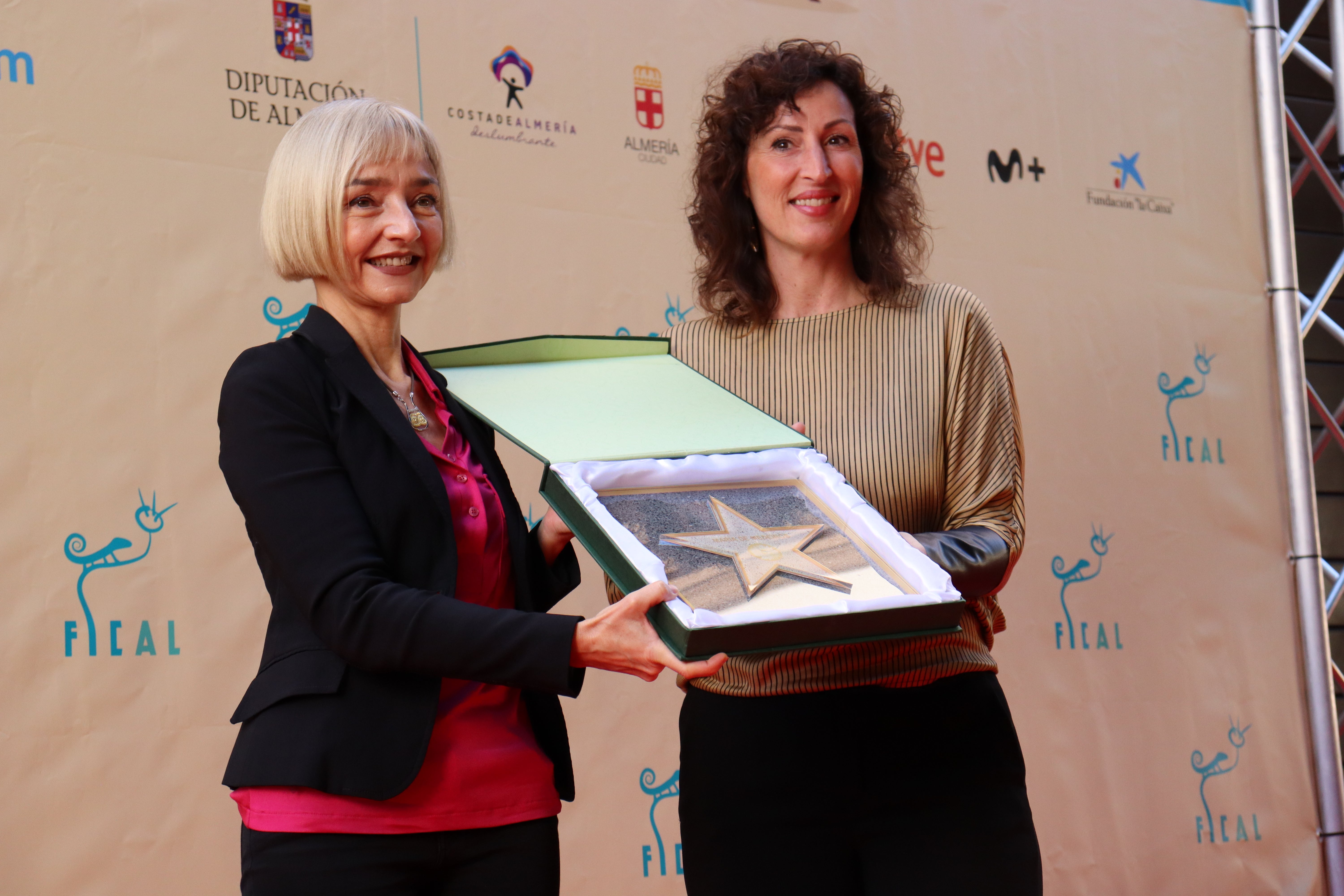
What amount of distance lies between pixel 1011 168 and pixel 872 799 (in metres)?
2.79

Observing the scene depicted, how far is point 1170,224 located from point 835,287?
278cm

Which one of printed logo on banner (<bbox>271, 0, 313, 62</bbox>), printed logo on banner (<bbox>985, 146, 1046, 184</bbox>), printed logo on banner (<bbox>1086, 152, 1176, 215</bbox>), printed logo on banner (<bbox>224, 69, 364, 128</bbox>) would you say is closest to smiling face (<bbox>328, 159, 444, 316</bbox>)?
printed logo on banner (<bbox>224, 69, 364, 128</bbox>)

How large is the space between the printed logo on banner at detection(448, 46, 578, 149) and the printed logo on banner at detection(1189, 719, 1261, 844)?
2.79 m

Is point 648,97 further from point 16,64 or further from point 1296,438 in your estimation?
point 1296,438

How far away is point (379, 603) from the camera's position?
3.40ft

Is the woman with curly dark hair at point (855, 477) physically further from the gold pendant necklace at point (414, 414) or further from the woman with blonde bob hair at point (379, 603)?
the gold pendant necklace at point (414, 414)

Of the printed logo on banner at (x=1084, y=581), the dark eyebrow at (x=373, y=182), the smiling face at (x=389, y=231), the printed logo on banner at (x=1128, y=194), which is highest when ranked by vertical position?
the printed logo on banner at (x=1128, y=194)

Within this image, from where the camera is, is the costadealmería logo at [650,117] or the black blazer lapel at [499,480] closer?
the black blazer lapel at [499,480]

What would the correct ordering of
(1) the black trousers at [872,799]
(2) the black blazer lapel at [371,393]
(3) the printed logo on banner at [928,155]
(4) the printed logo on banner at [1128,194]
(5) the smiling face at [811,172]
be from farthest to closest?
(4) the printed logo on banner at [1128,194], (3) the printed logo on banner at [928,155], (5) the smiling face at [811,172], (1) the black trousers at [872,799], (2) the black blazer lapel at [371,393]

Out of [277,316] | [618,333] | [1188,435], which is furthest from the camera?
[1188,435]

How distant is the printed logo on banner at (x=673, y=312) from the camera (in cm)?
303

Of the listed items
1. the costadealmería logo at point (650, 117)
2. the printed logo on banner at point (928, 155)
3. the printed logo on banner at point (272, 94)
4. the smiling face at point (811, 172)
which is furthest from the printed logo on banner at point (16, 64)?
the printed logo on banner at point (928, 155)

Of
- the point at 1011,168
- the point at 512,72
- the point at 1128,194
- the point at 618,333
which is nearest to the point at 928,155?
the point at 1011,168

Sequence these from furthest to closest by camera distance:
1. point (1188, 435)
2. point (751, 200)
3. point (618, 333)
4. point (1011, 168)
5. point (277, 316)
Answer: point (1188, 435) → point (1011, 168) → point (618, 333) → point (277, 316) → point (751, 200)
